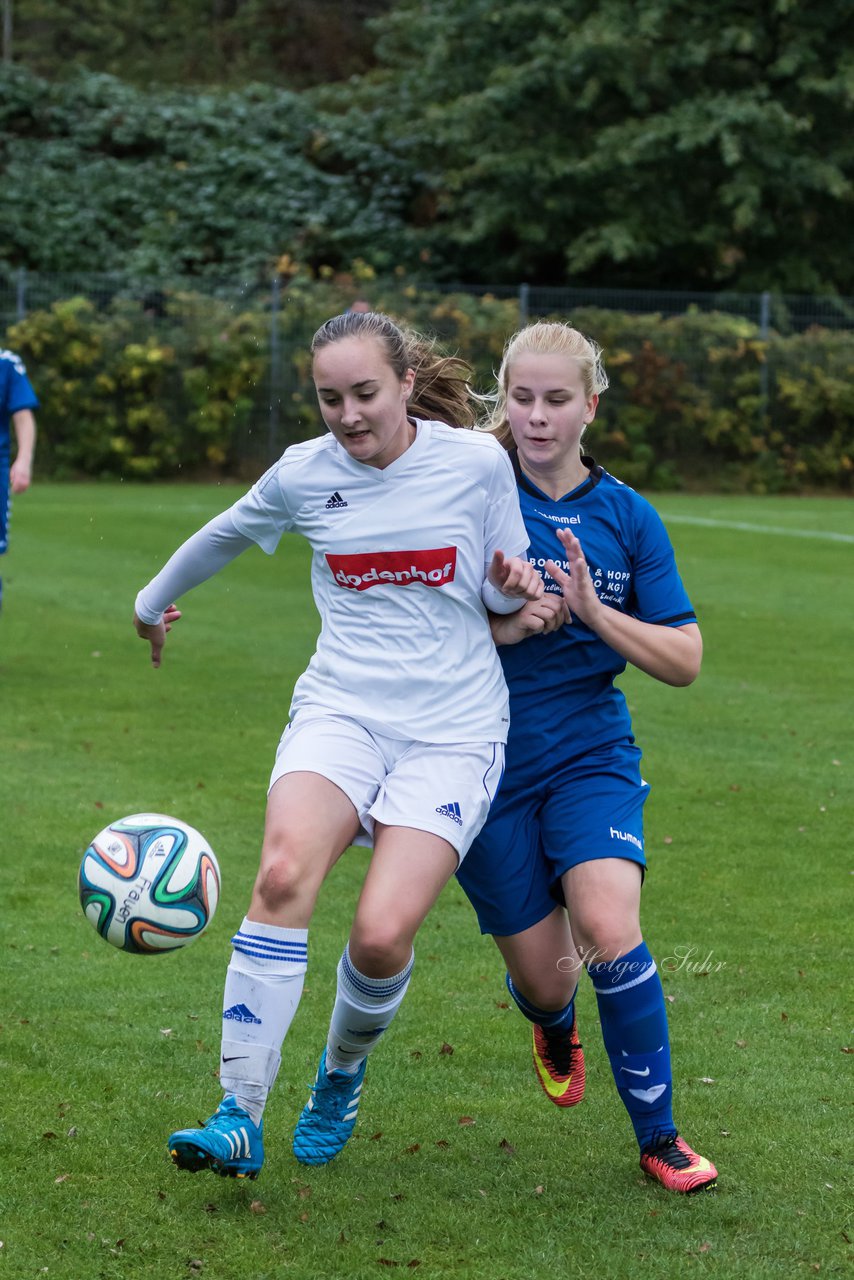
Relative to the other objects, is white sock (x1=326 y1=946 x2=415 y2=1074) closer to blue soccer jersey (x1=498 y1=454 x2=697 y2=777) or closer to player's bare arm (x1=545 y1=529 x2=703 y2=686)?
blue soccer jersey (x1=498 y1=454 x2=697 y2=777)

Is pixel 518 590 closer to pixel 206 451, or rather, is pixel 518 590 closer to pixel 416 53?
pixel 206 451

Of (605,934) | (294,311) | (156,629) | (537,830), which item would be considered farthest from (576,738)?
(294,311)

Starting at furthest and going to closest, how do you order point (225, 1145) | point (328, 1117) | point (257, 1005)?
point (328, 1117) → point (257, 1005) → point (225, 1145)

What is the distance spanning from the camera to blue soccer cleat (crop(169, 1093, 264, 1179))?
3609mm

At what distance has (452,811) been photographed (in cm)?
393

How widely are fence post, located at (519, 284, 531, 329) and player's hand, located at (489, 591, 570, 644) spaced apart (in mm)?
22508

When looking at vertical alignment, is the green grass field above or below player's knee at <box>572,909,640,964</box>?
below

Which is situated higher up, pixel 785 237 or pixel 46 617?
pixel 785 237

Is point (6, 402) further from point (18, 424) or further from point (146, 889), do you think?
point (146, 889)

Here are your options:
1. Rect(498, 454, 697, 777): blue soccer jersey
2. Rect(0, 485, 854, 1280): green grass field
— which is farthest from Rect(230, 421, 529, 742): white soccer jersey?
Rect(0, 485, 854, 1280): green grass field

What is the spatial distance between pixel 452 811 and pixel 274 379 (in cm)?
2154

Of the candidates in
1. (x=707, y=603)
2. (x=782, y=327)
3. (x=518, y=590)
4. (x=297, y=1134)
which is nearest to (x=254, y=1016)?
(x=297, y=1134)

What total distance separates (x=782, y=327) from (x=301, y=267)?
8.62 meters

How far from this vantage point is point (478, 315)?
2650 cm
